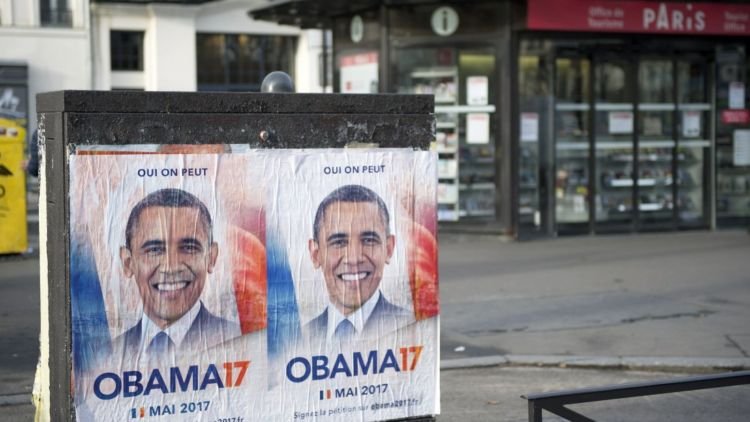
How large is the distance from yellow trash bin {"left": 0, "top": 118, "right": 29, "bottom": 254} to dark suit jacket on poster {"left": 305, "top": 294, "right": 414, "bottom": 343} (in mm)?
11202

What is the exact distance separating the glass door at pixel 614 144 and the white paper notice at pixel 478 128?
1.65 m

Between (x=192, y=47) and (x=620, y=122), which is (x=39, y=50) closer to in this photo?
(x=192, y=47)

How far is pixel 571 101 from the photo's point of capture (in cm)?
1557

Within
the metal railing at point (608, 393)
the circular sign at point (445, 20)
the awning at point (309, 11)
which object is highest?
the awning at point (309, 11)

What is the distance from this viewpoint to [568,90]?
1554cm

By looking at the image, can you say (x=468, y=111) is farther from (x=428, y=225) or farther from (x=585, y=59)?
(x=428, y=225)

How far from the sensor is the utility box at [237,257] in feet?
9.67

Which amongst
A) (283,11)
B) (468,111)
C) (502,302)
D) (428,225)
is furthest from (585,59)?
(428,225)

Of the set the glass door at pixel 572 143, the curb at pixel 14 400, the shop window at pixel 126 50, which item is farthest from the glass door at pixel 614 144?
the shop window at pixel 126 50

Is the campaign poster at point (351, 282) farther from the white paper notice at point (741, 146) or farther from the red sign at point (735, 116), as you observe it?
the white paper notice at point (741, 146)

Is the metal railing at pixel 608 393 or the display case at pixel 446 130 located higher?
the display case at pixel 446 130

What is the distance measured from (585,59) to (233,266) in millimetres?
13075

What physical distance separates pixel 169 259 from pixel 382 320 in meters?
0.67

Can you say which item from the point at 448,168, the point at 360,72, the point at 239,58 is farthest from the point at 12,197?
the point at 239,58
